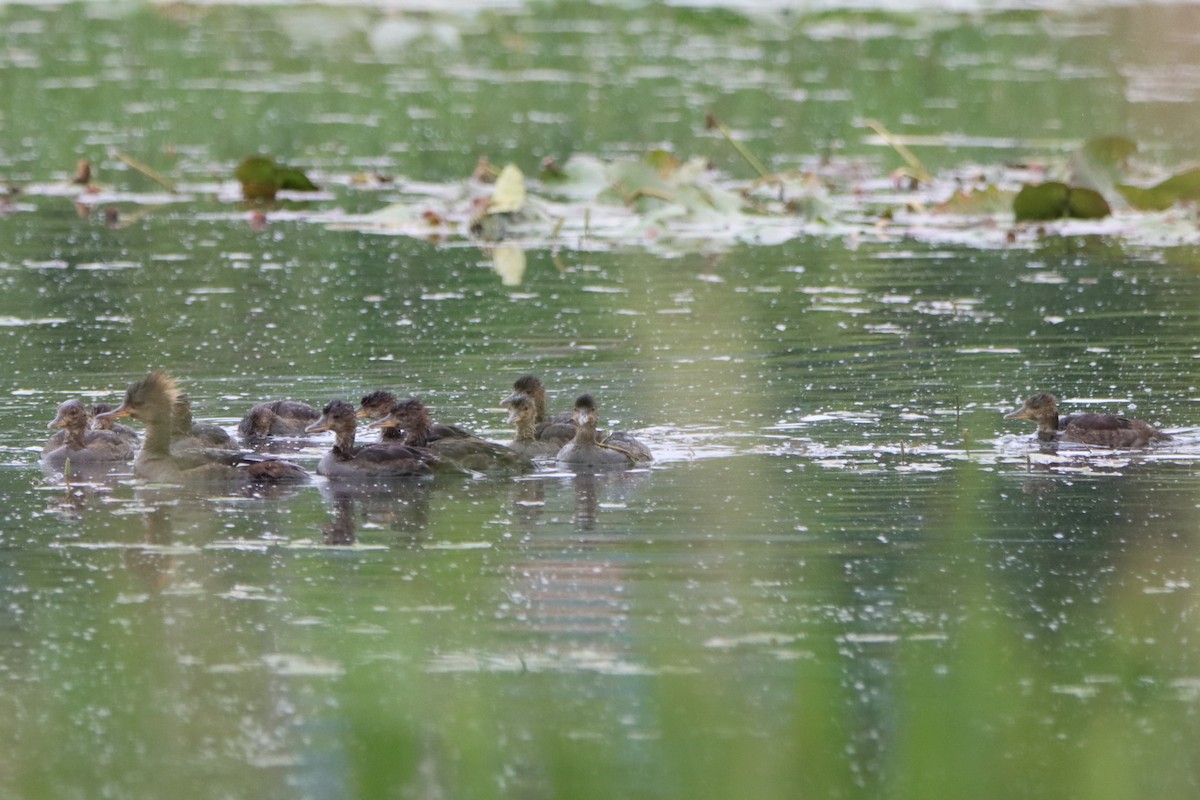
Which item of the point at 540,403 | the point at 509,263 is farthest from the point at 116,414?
the point at 509,263

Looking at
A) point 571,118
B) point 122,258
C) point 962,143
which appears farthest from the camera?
point 571,118

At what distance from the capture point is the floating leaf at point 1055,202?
20344 millimetres

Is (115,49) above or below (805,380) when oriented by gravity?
above

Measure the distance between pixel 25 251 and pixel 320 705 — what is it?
11817 millimetres

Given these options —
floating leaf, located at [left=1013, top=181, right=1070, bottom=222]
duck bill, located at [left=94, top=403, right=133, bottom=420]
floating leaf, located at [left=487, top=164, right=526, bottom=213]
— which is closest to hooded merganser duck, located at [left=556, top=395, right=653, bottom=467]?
duck bill, located at [left=94, top=403, right=133, bottom=420]

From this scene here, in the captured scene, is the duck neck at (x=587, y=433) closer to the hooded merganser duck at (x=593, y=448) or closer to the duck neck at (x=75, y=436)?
the hooded merganser duck at (x=593, y=448)

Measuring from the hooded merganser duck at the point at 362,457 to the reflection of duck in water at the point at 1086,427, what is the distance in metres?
3.11

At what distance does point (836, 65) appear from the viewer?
117 feet

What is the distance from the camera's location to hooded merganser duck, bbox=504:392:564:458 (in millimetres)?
11805

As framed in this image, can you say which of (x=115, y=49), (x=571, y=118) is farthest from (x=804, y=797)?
(x=115, y=49)

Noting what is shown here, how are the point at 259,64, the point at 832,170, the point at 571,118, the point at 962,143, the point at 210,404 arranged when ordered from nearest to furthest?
the point at 210,404 → the point at 832,170 → the point at 962,143 → the point at 571,118 → the point at 259,64

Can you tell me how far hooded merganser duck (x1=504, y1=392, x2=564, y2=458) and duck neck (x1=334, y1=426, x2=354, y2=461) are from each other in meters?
0.88

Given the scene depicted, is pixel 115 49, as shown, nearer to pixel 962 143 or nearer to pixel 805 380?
pixel 962 143

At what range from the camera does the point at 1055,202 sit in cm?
2048
